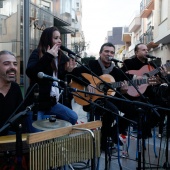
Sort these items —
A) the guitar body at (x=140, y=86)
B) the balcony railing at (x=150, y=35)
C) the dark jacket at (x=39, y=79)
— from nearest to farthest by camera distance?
the dark jacket at (x=39, y=79), the guitar body at (x=140, y=86), the balcony railing at (x=150, y=35)

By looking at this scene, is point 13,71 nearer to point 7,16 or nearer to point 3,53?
point 3,53

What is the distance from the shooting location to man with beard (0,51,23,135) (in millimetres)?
3300

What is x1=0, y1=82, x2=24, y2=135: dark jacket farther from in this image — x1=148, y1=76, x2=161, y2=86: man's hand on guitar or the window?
the window

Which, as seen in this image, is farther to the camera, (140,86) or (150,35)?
(150,35)

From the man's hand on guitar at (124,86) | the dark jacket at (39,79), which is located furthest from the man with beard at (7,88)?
the man's hand on guitar at (124,86)

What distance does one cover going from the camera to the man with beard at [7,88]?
3300mm

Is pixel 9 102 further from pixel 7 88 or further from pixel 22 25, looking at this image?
pixel 22 25

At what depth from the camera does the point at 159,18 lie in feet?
61.7

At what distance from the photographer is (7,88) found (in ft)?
11.2

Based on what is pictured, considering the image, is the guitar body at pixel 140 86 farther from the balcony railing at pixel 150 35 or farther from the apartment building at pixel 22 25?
the balcony railing at pixel 150 35

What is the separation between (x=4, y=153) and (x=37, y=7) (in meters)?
10.2

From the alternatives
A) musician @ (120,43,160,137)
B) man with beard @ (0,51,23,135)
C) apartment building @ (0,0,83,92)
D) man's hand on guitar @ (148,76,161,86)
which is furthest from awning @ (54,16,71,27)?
man with beard @ (0,51,23,135)

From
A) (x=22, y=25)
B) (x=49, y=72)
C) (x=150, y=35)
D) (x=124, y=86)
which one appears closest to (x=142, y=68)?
(x=124, y=86)

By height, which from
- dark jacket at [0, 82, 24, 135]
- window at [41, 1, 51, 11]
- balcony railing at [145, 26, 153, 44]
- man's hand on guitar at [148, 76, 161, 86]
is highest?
window at [41, 1, 51, 11]
